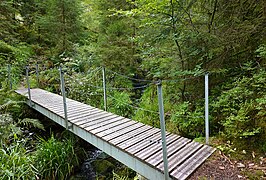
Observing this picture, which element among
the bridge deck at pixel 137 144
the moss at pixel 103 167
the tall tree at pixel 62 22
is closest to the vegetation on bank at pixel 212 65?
the bridge deck at pixel 137 144

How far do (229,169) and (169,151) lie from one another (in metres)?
0.74

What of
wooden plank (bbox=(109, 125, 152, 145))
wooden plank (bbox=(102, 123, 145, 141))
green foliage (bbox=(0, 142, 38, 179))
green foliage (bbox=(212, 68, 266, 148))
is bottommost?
green foliage (bbox=(0, 142, 38, 179))

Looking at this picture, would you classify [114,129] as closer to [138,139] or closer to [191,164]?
[138,139]

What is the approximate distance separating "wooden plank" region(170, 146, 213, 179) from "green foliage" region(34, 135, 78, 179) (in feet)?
8.44

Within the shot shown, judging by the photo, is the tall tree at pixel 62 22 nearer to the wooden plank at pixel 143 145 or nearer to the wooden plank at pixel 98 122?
the wooden plank at pixel 98 122

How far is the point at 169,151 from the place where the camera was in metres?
2.68

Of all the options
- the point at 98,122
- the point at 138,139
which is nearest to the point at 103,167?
the point at 98,122

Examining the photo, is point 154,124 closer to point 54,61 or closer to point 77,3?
point 54,61

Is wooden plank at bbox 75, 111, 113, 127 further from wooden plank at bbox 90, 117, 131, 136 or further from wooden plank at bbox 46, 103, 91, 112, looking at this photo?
wooden plank at bbox 46, 103, 91, 112

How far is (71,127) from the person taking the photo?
3.87 metres

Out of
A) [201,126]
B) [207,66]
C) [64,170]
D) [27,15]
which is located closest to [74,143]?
[64,170]

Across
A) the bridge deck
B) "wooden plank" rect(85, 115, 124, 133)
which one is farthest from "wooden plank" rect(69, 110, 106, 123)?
"wooden plank" rect(85, 115, 124, 133)

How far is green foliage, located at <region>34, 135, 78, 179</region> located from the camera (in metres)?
3.73

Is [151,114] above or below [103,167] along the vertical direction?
above
